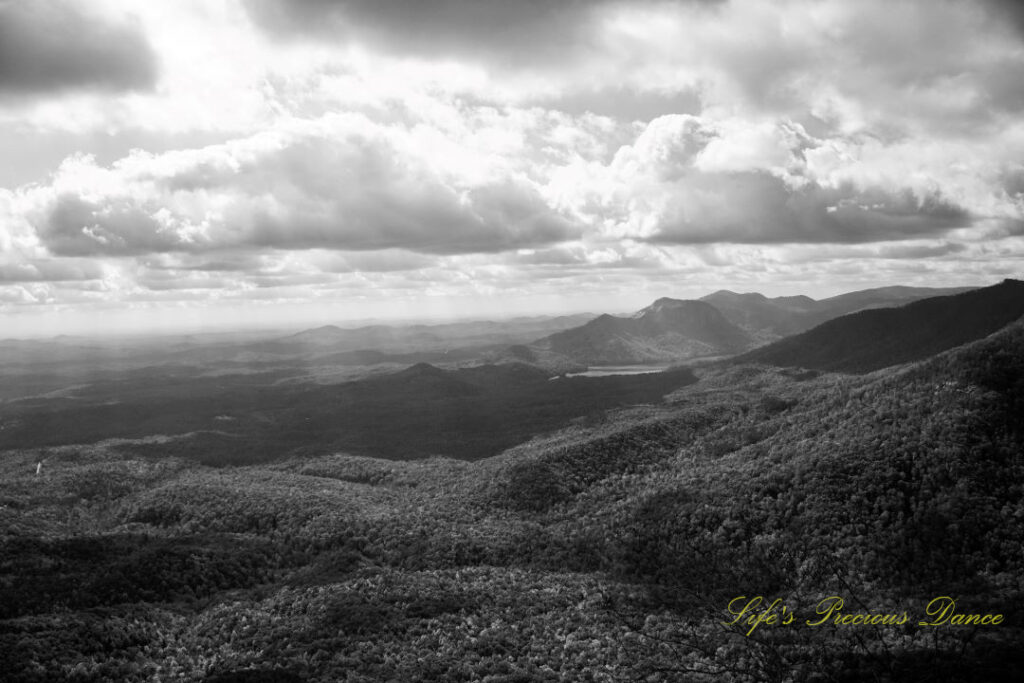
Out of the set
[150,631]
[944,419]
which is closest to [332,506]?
[150,631]

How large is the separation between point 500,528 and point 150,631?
57.4 metres

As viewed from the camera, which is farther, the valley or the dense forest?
the valley

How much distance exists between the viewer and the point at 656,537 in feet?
331

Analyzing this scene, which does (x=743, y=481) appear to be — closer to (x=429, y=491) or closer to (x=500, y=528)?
(x=500, y=528)

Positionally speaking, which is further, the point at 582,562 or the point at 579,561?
the point at 579,561

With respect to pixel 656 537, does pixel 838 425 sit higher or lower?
higher

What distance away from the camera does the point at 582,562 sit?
98688 millimetres

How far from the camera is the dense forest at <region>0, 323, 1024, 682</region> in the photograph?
212 feet

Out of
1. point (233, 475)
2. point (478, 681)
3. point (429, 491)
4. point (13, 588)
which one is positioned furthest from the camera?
point (233, 475)

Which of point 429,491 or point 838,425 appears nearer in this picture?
point 838,425

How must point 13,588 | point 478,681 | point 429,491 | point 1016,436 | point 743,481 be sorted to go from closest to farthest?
point 478,681, point 13,588, point 1016,436, point 743,481, point 429,491

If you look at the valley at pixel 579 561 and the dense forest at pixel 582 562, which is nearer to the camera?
the dense forest at pixel 582 562

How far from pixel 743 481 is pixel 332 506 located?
82.6 m

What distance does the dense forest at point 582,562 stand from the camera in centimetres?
6469
